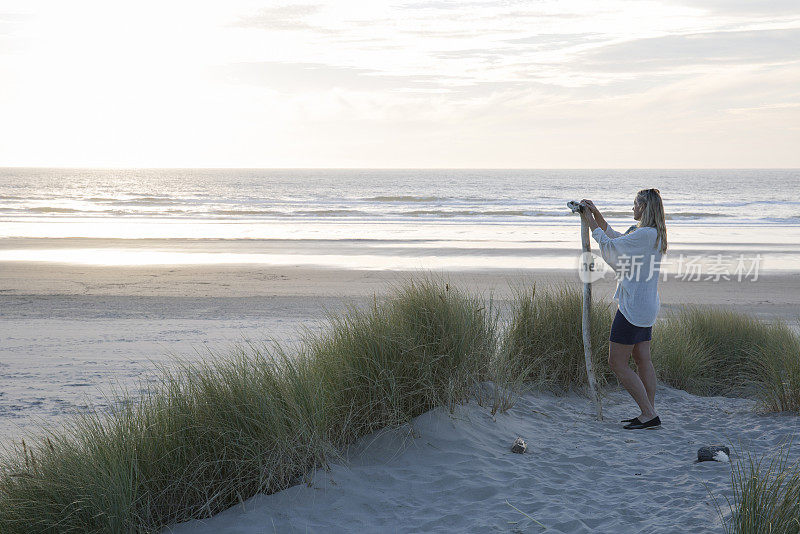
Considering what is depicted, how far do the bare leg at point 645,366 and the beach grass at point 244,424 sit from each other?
4.01ft

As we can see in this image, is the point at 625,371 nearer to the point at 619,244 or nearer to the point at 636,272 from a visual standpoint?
the point at 636,272

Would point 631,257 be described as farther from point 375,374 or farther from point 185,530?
point 185,530

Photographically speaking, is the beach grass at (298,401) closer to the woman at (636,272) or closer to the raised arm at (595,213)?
the woman at (636,272)

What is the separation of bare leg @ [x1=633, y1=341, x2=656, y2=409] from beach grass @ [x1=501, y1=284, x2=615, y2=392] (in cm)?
88

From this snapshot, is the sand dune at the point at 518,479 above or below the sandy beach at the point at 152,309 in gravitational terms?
above

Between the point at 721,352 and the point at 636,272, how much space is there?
10.9 ft

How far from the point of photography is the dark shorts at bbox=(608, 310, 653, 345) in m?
5.23

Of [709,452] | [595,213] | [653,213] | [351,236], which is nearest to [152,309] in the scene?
[595,213]

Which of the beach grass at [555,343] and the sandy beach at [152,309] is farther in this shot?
the sandy beach at [152,309]

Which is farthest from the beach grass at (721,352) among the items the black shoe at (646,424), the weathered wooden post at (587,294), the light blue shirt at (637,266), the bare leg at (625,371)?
the light blue shirt at (637,266)

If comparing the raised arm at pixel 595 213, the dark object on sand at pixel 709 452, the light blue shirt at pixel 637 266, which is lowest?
the dark object on sand at pixel 709 452

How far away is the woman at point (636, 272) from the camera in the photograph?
5.07 meters

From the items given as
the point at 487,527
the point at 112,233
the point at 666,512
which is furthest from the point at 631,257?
the point at 112,233

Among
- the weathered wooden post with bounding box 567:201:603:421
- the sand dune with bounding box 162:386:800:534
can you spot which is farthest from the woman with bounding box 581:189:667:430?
the sand dune with bounding box 162:386:800:534
